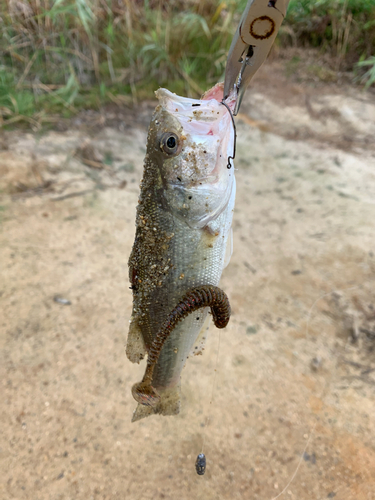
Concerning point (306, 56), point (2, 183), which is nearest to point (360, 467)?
point (2, 183)

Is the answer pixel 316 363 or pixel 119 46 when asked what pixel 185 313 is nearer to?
pixel 316 363

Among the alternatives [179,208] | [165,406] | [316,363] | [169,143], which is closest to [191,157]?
[169,143]

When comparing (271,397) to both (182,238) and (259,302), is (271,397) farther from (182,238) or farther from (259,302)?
(182,238)

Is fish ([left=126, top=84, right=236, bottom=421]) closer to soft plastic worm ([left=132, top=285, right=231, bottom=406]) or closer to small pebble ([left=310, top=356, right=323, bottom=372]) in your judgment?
soft plastic worm ([left=132, top=285, right=231, bottom=406])

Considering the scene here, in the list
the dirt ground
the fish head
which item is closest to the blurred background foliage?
the dirt ground

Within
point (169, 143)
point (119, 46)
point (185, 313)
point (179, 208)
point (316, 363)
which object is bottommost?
point (316, 363)
